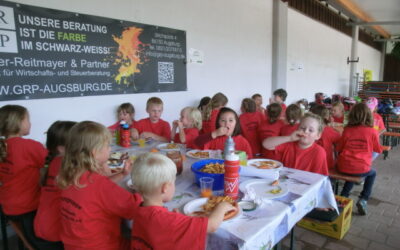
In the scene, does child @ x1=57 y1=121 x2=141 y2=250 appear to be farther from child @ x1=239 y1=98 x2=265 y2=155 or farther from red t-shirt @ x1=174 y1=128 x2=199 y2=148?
child @ x1=239 y1=98 x2=265 y2=155

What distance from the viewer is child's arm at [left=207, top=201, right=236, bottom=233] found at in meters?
1.09

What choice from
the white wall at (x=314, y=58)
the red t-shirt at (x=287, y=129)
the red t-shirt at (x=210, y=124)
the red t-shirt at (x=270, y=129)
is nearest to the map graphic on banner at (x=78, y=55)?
the red t-shirt at (x=210, y=124)

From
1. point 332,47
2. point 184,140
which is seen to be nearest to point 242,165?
point 184,140

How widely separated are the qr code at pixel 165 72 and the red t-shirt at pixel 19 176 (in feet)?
7.07

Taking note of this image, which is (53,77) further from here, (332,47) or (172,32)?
(332,47)

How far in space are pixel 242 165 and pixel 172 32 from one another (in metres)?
2.75

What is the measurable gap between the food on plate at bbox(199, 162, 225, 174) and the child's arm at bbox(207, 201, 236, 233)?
15.5 inches

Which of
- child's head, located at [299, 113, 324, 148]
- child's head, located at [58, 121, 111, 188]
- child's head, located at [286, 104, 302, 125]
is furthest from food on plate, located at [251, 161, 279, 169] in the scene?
child's head, located at [286, 104, 302, 125]

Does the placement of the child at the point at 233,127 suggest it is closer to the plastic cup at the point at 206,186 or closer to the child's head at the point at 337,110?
the plastic cup at the point at 206,186

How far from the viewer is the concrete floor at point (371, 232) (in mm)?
2451

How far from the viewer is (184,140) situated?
9.26ft

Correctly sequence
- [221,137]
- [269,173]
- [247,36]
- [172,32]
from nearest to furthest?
[269,173] < [221,137] < [172,32] < [247,36]

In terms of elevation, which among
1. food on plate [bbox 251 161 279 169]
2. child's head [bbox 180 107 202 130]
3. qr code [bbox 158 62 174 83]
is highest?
qr code [bbox 158 62 174 83]

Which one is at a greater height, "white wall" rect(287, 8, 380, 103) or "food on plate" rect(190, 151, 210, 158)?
"white wall" rect(287, 8, 380, 103)
